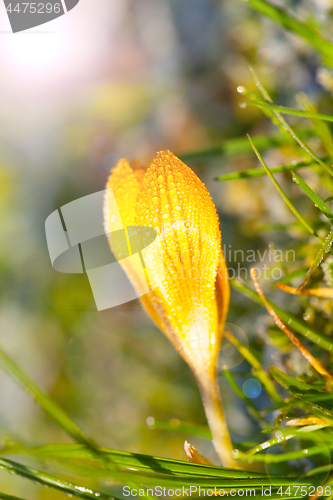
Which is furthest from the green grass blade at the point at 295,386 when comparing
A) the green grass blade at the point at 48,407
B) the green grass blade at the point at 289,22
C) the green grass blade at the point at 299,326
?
the green grass blade at the point at 289,22

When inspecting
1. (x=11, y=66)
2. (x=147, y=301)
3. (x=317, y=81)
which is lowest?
(x=147, y=301)

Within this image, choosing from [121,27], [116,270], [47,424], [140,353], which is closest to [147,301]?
[116,270]

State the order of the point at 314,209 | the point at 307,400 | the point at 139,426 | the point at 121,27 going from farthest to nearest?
the point at 121,27, the point at 139,426, the point at 314,209, the point at 307,400

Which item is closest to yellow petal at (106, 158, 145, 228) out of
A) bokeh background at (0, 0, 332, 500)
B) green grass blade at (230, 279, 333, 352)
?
green grass blade at (230, 279, 333, 352)

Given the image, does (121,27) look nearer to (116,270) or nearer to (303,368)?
(116,270)
